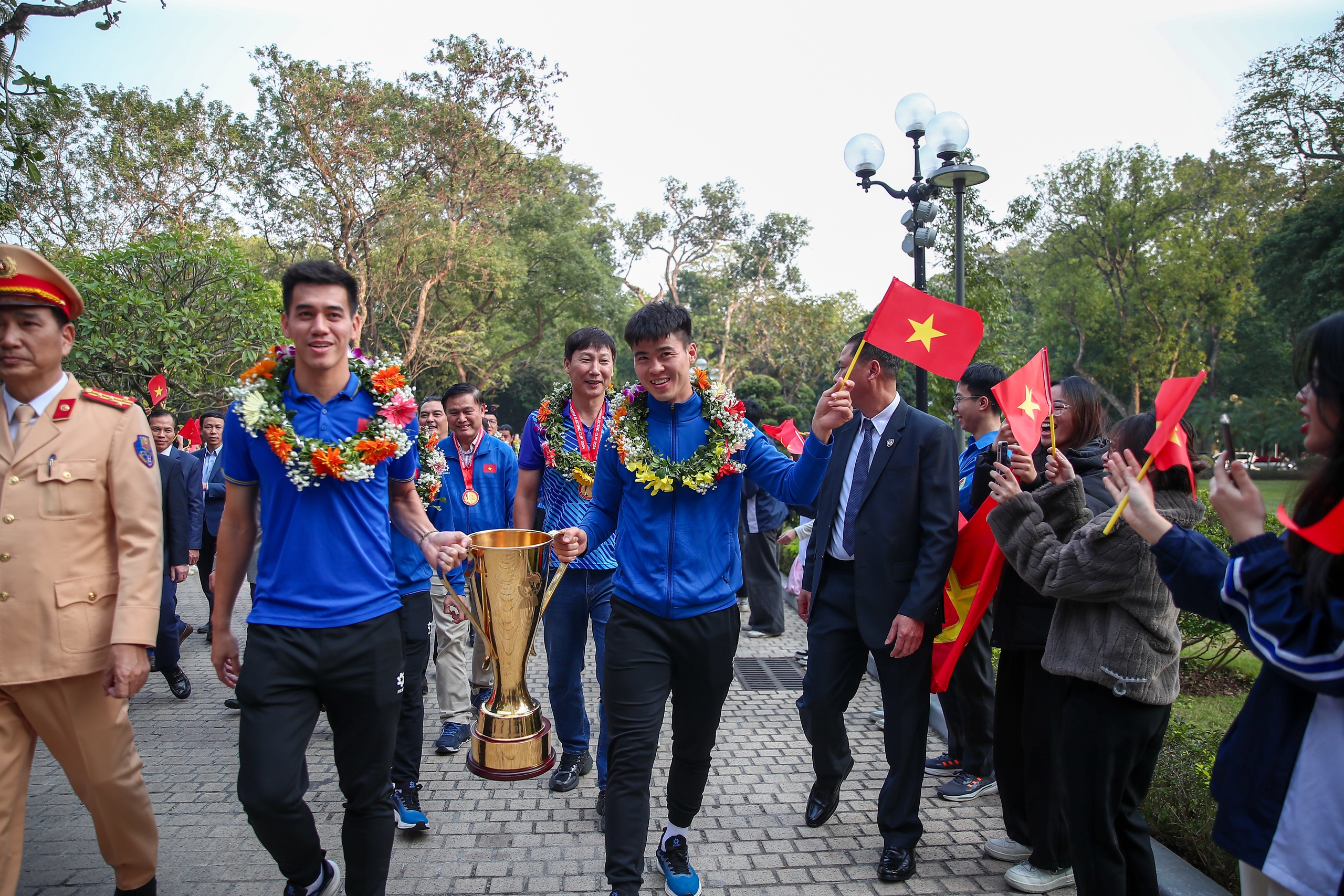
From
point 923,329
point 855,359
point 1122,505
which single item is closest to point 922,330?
point 923,329

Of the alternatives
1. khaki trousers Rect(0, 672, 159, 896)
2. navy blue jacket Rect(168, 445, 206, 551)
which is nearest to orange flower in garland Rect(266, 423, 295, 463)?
khaki trousers Rect(0, 672, 159, 896)

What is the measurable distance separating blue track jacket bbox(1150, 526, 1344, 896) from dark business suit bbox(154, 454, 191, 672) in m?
5.87

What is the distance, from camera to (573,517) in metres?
4.37

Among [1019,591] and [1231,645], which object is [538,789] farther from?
[1231,645]

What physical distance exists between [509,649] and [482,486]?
2.13 meters

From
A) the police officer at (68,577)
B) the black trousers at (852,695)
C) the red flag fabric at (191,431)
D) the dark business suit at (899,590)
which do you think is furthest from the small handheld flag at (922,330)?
the red flag fabric at (191,431)

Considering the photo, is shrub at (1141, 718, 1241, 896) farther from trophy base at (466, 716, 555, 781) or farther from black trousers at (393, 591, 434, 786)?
black trousers at (393, 591, 434, 786)

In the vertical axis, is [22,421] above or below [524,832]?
above

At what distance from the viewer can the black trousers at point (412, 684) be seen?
3891mm

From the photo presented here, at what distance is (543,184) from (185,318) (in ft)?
49.9

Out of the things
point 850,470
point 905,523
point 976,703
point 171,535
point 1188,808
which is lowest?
point 1188,808

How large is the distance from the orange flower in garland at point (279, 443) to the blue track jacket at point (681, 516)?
1177 millimetres

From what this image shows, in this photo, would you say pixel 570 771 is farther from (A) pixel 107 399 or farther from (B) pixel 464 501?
(A) pixel 107 399

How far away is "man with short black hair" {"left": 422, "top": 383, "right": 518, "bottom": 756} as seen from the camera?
4.97m
